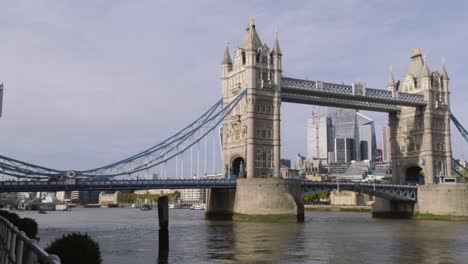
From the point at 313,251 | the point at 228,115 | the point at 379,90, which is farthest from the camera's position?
the point at 379,90

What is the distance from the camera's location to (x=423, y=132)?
86625 mm

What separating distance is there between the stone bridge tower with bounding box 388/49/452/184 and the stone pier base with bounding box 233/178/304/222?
1238 inches

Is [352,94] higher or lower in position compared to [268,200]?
higher

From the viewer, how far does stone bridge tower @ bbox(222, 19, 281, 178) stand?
234ft

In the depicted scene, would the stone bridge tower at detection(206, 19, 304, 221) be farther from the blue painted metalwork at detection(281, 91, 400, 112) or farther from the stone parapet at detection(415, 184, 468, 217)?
the stone parapet at detection(415, 184, 468, 217)

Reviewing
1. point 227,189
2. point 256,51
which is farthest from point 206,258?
point 256,51

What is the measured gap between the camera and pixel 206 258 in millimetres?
28672

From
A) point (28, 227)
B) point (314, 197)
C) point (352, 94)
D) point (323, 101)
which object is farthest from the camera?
point (314, 197)

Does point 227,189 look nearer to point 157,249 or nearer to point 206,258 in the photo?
point 157,249

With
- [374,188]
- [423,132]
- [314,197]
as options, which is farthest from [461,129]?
[314,197]

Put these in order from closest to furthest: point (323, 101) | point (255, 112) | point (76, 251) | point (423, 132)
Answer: point (76, 251) → point (255, 112) → point (323, 101) → point (423, 132)

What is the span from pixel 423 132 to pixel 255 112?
3138 centimetres

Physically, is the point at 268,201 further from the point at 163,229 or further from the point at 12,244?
Answer: the point at 12,244

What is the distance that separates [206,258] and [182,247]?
6.71 metres
